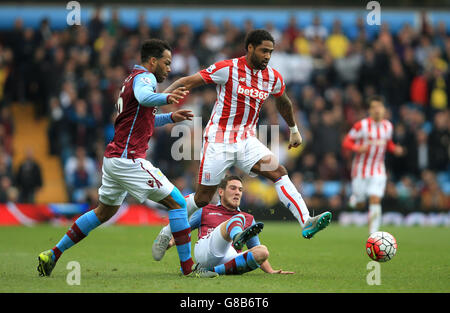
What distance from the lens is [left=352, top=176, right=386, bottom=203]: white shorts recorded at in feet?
45.0

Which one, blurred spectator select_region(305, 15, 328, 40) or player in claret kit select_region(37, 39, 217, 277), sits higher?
blurred spectator select_region(305, 15, 328, 40)

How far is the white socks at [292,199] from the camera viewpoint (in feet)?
26.3

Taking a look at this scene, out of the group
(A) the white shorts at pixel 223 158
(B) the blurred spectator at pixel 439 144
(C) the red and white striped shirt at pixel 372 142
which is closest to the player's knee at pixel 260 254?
(A) the white shorts at pixel 223 158

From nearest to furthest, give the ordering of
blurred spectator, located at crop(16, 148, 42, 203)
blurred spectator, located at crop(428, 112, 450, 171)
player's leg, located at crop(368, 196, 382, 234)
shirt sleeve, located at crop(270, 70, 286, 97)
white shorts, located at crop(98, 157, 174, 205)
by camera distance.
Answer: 1. white shorts, located at crop(98, 157, 174, 205)
2. shirt sleeve, located at crop(270, 70, 286, 97)
3. player's leg, located at crop(368, 196, 382, 234)
4. blurred spectator, located at crop(16, 148, 42, 203)
5. blurred spectator, located at crop(428, 112, 450, 171)

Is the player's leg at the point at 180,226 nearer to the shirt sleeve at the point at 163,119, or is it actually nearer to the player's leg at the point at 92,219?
the player's leg at the point at 92,219

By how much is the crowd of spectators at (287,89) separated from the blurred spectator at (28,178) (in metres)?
0.47

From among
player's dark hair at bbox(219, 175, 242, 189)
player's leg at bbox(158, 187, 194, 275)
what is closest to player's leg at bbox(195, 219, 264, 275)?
player's leg at bbox(158, 187, 194, 275)

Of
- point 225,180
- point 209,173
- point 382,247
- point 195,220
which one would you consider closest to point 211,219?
point 195,220

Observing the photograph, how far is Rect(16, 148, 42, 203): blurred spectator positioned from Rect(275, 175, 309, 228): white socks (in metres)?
10.6

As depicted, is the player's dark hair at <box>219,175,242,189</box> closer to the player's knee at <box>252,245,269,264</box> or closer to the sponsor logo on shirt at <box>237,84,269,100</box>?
the player's knee at <box>252,245,269,264</box>

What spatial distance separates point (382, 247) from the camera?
8109mm

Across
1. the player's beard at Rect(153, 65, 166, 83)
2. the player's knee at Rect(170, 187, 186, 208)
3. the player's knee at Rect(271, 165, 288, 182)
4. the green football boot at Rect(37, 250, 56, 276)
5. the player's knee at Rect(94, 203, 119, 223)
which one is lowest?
the green football boot at Rect(37, 250, 56, 276)

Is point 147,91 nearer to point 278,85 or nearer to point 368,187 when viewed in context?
point 278,85

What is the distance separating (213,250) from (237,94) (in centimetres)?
204
